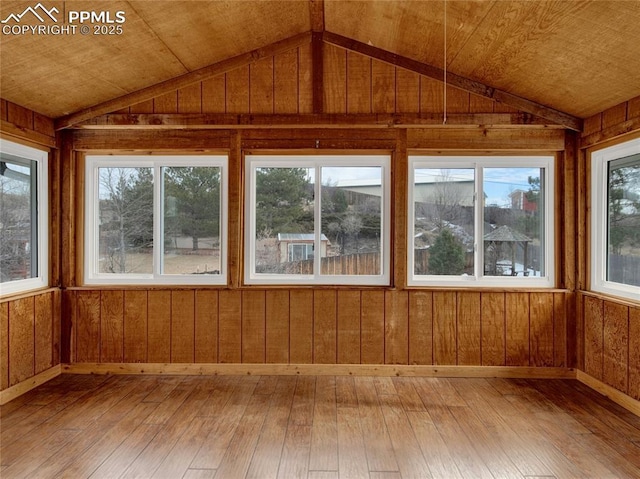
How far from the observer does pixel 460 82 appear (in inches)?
139

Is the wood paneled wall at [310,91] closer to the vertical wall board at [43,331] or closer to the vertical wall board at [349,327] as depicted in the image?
the vertical wall board at [349,327]

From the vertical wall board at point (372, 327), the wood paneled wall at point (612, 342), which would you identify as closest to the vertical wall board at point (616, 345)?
the wood paneled wall at point (612, 342)

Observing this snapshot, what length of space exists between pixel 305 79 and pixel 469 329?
2639mm

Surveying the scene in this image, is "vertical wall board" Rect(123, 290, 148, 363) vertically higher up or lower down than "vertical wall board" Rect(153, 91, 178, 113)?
lower down

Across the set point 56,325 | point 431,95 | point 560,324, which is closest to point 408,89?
point 431,95

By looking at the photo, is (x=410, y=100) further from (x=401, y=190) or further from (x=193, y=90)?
(x=193, y=90)

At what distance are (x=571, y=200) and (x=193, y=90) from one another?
3477mm

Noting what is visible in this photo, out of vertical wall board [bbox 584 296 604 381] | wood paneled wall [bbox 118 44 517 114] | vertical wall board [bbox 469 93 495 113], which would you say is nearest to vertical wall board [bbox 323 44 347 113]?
wood paneled wall [bbox 118 44 517 114]

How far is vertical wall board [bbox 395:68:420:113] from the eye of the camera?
11.8 feet

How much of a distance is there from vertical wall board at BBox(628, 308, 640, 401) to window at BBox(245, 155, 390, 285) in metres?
1.86

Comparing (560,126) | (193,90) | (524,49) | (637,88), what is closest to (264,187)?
(193,90)

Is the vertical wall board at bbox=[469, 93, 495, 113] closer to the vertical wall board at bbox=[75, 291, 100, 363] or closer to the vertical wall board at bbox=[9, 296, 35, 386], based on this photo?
the vertical wall board at bbox=[75, 291, 100, 363]

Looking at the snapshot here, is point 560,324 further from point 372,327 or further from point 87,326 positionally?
point 87,326

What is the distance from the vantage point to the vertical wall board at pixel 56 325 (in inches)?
143
